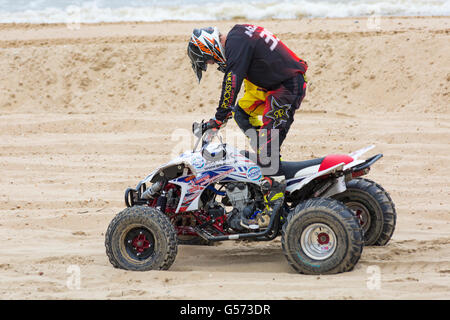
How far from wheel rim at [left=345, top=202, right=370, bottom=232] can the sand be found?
37cm

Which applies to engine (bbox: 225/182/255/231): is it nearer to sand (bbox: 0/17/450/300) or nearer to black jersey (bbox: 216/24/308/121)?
sand (bbox: 0/17/450/300)

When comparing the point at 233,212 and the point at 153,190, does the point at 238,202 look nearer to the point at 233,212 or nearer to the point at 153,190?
the point at 233,212

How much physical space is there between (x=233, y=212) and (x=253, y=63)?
134 cm

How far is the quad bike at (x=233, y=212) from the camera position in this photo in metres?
5.84

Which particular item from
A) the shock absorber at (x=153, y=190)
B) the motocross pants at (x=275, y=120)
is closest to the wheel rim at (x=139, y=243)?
the shock absorber at (x=153, y=190)

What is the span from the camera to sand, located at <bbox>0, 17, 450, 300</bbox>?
19.0 ft

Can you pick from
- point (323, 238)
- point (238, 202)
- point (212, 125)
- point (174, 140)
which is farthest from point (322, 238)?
point (174, 140)

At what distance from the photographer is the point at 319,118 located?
13.9 m

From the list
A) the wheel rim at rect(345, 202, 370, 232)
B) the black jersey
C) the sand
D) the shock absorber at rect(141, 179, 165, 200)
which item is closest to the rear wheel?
the wheel rim at rect(345, 202, 370, 232)

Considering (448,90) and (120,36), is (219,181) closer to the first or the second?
(448,90)

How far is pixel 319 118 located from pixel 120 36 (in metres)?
8.62

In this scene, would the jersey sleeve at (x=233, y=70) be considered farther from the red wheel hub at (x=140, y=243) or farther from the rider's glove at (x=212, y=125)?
the red wheel hub at (x=140, y=243)

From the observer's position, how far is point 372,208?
6.76 meters
